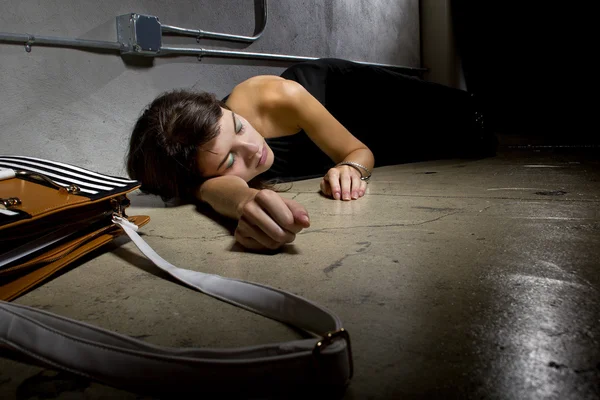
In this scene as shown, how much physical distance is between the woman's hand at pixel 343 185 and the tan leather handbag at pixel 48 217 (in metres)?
0.70

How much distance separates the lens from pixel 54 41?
67.0 inches

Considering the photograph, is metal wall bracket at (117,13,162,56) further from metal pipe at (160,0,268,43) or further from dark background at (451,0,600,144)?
dark background at (451,0,600,144)

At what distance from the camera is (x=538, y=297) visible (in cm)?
69

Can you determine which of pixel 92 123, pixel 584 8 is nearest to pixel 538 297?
pixel 92 123

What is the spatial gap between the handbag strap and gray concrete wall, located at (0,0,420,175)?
52.8 inches

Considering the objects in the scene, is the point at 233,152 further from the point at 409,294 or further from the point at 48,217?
the point at 409,294

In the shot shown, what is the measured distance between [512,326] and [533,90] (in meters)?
4.81

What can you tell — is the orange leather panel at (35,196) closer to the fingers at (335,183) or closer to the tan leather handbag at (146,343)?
the tan leather handbag at (146,343)

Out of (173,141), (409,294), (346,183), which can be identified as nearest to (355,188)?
(346,183)

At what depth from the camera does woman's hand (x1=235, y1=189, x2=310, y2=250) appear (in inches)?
35.9

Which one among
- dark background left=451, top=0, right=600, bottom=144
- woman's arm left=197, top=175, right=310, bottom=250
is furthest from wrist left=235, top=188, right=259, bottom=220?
dark background left=451, top=0, right=600, bottom=144

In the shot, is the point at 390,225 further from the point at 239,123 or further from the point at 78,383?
the point at 78,383

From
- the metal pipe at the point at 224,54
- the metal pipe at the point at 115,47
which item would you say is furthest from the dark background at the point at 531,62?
the metal pipe at the point at 115,47

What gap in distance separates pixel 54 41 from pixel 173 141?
68 centimetres
